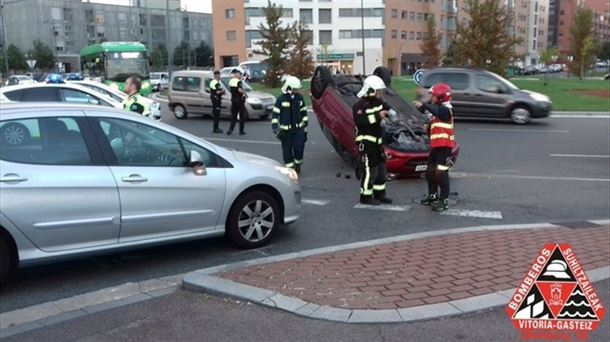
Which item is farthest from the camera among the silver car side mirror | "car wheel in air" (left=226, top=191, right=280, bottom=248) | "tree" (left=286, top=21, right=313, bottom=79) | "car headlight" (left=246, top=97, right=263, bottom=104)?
"tree" (left=286, top=21, right=313, bottom=79)

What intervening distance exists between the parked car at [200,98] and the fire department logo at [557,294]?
1822 centimetres

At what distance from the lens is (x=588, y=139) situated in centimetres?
1498

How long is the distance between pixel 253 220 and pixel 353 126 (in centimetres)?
480

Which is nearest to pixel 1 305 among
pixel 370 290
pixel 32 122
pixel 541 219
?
pixel 32 122

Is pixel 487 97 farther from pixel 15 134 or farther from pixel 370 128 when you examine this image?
pixel 15 134

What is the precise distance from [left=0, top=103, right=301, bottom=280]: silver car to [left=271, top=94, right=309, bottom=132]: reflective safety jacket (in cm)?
390

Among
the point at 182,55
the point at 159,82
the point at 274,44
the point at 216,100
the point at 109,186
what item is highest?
the point at 182,55

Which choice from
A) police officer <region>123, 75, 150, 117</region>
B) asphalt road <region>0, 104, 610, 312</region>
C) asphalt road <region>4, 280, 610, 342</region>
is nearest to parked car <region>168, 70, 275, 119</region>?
asphalt road <region>0, 104, 610, 312</region>

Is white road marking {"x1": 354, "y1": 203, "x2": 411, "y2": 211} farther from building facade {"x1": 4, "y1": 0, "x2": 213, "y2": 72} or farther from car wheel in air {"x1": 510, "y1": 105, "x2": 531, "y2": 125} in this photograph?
building facade {"x1": 4, "y1": 0, "x2": 213, "y2": 72}

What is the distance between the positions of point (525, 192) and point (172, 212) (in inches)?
232

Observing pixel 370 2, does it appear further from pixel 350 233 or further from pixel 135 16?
pixel 350 233

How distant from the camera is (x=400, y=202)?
8.37m

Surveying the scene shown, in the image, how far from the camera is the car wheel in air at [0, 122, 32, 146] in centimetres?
480

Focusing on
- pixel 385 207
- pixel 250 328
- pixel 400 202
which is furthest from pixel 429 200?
pixel 250 328
